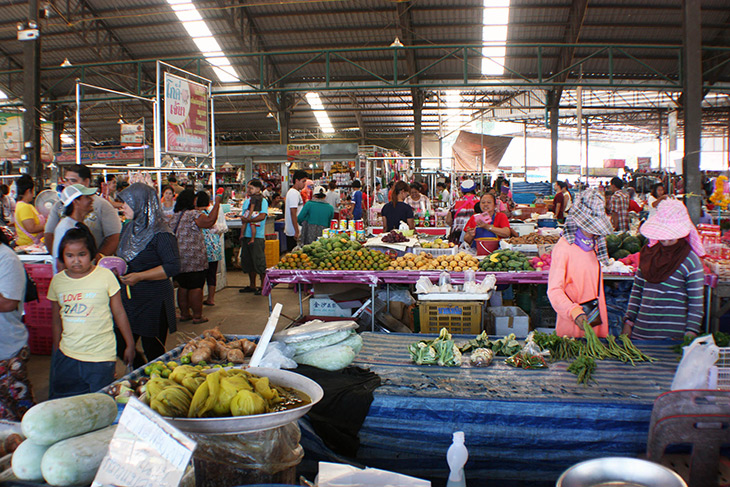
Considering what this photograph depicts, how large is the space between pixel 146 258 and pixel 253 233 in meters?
4.39

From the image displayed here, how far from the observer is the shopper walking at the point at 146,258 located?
12.9ft

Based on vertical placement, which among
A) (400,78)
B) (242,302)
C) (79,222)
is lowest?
(242,302)

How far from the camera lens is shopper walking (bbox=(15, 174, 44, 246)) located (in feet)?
21.3

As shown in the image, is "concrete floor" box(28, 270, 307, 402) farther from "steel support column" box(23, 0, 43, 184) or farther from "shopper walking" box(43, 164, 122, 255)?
"steel support column" box(23, 0, 43, 184)

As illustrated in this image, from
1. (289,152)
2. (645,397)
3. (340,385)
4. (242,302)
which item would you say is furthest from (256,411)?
(289,152)

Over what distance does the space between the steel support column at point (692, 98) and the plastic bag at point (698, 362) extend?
902cm

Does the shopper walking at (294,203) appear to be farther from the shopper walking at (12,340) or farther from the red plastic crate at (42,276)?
the shopper walking at (12,340)

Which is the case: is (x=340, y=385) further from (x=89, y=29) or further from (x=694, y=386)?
(x=89, y=29)

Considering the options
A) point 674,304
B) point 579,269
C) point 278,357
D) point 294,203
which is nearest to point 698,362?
point 579,269

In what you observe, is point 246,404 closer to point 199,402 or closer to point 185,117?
point 199,402

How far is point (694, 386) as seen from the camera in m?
2.47

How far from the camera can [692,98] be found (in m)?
10.7

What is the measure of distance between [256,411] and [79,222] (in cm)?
310

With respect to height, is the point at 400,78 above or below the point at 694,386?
above
